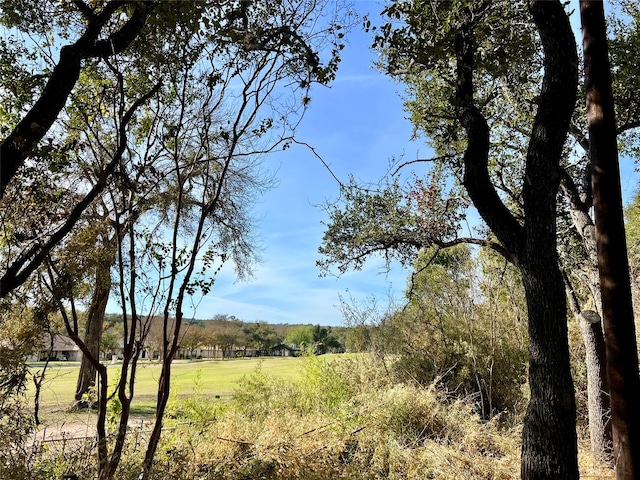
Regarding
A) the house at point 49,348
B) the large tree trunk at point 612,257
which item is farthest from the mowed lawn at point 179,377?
the large tree trunk at point 612,257

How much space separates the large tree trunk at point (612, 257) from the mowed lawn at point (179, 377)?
2.81 metres

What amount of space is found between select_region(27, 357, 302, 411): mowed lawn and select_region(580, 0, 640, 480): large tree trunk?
2.81 meters

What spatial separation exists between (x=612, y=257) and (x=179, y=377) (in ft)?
14.3

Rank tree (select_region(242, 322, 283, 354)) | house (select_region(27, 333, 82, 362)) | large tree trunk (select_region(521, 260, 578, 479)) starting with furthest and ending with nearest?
1. tree (select_region(242, 322, 283, 354))
2. house (select_region(27, 333, 82, 362))
3. large tree trunk (select_region(521, 260, 578, 479))

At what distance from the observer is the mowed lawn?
336 cm

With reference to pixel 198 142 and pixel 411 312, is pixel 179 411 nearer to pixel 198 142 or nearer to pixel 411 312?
pixel 198 142

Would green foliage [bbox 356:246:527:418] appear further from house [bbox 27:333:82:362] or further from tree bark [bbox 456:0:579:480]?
house [bbox 27:333:82:362]

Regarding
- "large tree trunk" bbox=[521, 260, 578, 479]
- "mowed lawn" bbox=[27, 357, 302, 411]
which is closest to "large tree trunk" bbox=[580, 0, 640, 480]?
"large tree trunk" bbox=[521, 260, 578, 479]

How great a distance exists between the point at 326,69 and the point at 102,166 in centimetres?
169

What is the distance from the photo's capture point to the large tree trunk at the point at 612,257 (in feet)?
6.43

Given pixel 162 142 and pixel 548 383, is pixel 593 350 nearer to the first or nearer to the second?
pixel 548 383

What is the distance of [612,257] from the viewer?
6.86ft

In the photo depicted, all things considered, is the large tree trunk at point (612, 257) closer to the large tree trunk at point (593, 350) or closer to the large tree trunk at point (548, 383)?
the large tree trunk at point (548, 383)

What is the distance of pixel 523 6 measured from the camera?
13.1 ft
